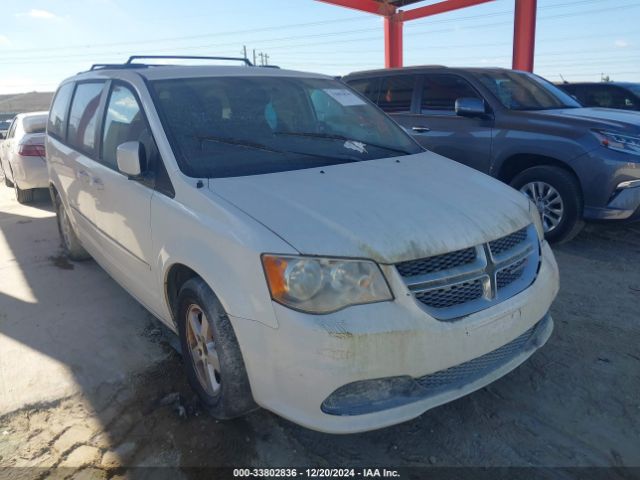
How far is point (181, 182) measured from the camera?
2.61 m

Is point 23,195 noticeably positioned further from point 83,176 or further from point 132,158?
point 132,158

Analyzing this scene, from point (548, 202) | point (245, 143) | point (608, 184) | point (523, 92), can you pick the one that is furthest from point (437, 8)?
point (245, 143)

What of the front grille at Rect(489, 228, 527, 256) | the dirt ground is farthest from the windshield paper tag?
the dirt ground

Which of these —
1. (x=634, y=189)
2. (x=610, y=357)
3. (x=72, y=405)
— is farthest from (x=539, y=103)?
(x=72, y=405)

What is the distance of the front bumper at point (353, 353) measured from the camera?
6.63 ft

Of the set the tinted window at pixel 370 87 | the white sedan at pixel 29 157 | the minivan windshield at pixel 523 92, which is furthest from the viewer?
the white sedan at pixel 29 157

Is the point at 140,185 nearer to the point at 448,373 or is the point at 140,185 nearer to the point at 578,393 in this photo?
the point at 448,373

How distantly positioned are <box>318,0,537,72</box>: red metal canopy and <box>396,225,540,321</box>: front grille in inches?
424

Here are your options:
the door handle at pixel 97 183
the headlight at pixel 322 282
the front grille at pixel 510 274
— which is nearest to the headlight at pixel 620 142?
the front grille at pixel 510 274

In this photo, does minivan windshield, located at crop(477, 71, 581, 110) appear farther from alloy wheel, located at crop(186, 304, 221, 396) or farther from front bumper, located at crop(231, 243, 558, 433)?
alloy wheel, located at crop(186, 304, 221, 396)

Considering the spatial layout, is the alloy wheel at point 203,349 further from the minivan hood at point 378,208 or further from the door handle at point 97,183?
the door handle at point 97,183

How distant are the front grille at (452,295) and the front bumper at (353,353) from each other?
0.08 m

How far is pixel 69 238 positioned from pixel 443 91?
4.45 m

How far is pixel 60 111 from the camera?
16.3 ft
